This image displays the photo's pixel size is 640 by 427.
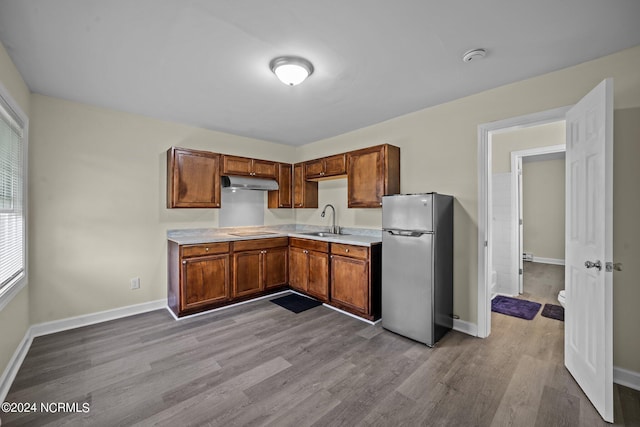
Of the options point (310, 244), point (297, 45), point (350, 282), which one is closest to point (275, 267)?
point (310, 244)

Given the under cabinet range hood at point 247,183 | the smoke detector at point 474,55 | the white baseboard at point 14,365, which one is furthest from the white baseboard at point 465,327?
the white baseboard at point 14,365

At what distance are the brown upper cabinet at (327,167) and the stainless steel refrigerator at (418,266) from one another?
113 centimetres

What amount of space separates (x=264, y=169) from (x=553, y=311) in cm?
445

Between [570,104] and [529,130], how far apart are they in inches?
83.9

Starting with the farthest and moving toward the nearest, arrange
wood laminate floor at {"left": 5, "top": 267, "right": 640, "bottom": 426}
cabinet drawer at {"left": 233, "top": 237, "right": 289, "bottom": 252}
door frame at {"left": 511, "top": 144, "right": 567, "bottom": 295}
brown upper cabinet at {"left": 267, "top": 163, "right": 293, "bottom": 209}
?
brown upper cabinet at {"left": 267, "top": 163, "right": 293, "bottom": 209}, door frame at {"left": 511, "top": 144, "right": 567, "bottom": 295}, cabinet drawer at {"left": 233, "top": 237, "right": 289, "bottom": 252}, wood laminate floor at {"left": 5, "top": 267, "right": 640, "bottom": 426}

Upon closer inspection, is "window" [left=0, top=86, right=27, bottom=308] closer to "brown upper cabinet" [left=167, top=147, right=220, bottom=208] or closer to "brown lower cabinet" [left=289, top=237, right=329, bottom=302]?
"brown upper cabinet" [left=167, top=147, right=220, bottom=208]

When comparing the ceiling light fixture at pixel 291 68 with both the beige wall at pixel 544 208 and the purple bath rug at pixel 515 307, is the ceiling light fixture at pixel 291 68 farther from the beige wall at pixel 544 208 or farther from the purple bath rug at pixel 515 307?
the beige wall at pixel 544 208

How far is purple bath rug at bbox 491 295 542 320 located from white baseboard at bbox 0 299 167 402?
4506mm

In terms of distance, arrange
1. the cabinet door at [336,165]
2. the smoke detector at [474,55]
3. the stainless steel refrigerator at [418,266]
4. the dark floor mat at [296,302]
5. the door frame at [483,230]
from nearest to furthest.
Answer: the smoke detector at [474,55] < the stainless steel refrigerator at [418,266] < the door frame at [483,230] < the dark floor mat at [296,302] < the cabinet door at [336,165]

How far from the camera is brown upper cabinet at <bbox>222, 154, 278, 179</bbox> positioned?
13.1ft

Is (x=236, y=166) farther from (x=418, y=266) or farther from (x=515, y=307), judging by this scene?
(x=515, y=307)

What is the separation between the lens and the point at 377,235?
3.88 meters

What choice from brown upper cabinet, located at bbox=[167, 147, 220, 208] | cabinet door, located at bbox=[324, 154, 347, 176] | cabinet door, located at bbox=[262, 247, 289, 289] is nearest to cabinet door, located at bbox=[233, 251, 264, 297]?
cabinet door, located at bbox=[262, 247, 289, 289]

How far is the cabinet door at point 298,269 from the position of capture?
4043 millimetres
